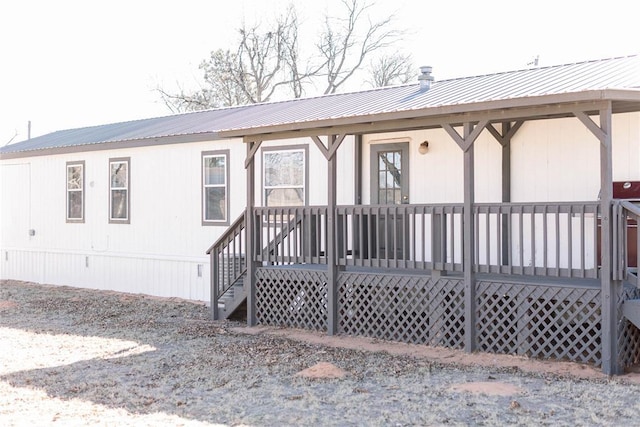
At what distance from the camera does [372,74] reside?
2991cm

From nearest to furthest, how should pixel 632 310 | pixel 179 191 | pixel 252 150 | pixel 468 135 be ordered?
pixel 632 310 → pixel 468 135 → pixel 252 150 → pixel 179 191

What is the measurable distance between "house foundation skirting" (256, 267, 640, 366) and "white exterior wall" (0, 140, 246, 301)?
9.43ft

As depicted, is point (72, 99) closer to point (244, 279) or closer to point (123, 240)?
point (123, 240)

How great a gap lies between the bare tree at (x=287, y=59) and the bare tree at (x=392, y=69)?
51cm

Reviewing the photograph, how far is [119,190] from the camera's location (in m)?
14.8

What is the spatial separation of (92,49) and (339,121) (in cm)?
3164

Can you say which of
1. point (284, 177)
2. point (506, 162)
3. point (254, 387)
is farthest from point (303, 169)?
point (254, 387)

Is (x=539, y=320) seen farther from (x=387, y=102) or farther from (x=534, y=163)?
(x=387, y=102)

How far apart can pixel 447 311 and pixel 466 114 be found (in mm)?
2233

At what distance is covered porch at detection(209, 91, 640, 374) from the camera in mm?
7250

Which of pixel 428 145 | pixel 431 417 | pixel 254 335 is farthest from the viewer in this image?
pixel 428 145

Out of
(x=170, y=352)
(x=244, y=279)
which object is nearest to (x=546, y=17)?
(x=244, y=279)

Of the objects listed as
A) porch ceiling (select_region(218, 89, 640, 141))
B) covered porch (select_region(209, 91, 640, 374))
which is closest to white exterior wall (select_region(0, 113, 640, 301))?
covered porch (select_region(209, 91, 640, 374))

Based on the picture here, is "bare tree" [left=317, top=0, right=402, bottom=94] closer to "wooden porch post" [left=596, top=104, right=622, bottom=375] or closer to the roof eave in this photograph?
the roof eave
